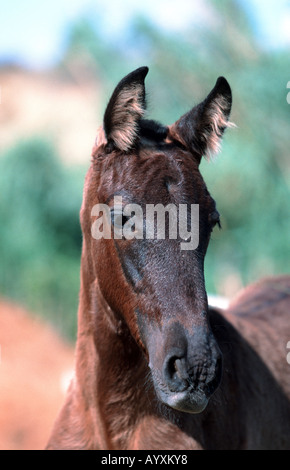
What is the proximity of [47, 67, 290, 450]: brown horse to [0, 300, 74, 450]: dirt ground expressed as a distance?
394 centimetres

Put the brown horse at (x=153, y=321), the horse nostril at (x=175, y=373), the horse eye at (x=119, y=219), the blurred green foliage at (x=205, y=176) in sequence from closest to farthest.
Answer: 1. the horse nostril at (x=175, y=373)
2. the brown horse at (x=153, y=321)
3. the horse eye at (x=119, y=219)
4. the blurred green foliage at (x=205, y=176)

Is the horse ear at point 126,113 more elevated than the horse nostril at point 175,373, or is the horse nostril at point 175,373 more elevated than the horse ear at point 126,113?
the horse ear at point 126,113

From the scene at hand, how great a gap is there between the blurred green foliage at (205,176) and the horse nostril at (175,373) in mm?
9700

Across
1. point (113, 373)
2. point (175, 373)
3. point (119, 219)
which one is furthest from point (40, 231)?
point (175, 373)

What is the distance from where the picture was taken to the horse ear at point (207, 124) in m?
3.11

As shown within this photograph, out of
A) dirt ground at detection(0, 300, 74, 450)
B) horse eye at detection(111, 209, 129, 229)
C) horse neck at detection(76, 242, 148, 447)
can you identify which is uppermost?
horse eye at detection(111, 209, 129, 229)

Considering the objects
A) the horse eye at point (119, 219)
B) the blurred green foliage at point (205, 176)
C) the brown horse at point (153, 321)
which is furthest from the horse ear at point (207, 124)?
the blurred green foliage at point (205, 176)

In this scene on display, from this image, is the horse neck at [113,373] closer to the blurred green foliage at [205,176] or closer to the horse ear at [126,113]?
the horse ear at [126,113]

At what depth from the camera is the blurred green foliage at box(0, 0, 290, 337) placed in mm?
12758

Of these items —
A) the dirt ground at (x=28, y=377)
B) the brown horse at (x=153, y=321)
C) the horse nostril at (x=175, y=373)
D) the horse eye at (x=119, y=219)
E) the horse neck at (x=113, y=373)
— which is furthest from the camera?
the dirt ground at (x=28, y=377)

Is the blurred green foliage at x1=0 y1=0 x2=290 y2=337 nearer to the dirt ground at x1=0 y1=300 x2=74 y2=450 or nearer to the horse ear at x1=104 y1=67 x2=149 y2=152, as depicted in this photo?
the dirt ground at x1=0 y1=300 x2=74 y2=450

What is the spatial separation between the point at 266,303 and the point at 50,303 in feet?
28.8

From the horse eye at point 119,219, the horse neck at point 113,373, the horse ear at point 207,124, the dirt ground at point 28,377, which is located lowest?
the dirt ground at point 28,377

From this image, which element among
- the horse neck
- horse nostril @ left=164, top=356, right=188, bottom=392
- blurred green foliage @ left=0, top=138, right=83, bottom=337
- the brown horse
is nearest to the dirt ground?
blurred green foliage @ left=0, top=138, right=83, bottom=337
